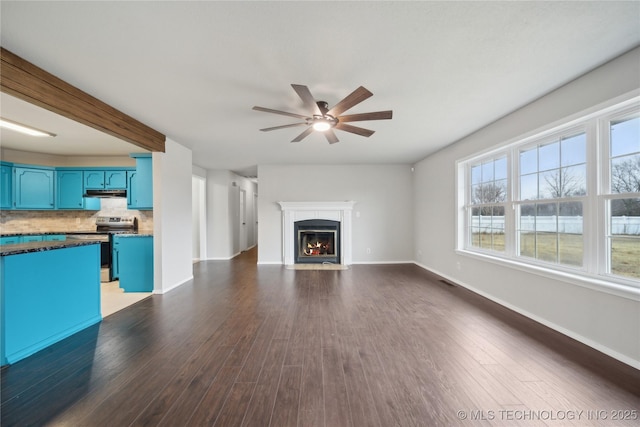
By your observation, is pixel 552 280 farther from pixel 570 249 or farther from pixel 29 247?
pixel 29 247

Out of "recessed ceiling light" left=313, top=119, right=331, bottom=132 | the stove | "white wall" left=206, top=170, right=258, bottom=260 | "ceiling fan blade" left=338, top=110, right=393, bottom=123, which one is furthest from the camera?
"white wall" left=206, top=170, right=258, bottom=260

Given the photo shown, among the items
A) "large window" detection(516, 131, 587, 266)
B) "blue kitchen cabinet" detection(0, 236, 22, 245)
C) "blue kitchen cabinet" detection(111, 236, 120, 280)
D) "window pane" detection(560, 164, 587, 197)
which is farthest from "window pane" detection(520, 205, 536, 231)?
"blue kitchen cabinet" detection(0, 236, 22, 245)

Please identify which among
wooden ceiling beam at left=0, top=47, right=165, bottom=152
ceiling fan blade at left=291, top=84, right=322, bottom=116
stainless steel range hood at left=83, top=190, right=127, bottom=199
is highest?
wooden ceiling beam at left=0, top=47, right=165, bottom=152

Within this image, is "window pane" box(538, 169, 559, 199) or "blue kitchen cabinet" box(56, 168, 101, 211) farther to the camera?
"blue kitchen cabinet" box(56, 168, 101, 211)

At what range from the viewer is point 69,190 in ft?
16.1

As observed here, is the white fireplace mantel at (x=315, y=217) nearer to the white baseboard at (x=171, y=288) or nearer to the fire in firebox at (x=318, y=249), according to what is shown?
the fire in firebox at (x=318, y=249)

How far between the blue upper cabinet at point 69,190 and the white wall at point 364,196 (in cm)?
359

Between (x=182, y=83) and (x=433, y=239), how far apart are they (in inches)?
200

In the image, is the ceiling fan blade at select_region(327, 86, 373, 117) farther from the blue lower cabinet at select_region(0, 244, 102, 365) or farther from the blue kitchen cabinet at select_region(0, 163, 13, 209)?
the blue kitchen cabinet at select_region(0, 163, 13, 209)

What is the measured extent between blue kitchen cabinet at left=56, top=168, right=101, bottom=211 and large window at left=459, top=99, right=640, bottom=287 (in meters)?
7.49

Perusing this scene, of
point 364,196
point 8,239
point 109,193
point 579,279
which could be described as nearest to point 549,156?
point 579,279

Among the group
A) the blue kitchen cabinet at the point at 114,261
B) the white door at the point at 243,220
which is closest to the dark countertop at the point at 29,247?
the blue kitchen cabinet at the point at 114,261

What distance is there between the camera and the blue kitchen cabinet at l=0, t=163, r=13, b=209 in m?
4.48

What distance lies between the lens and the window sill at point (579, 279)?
1973 millimetres
